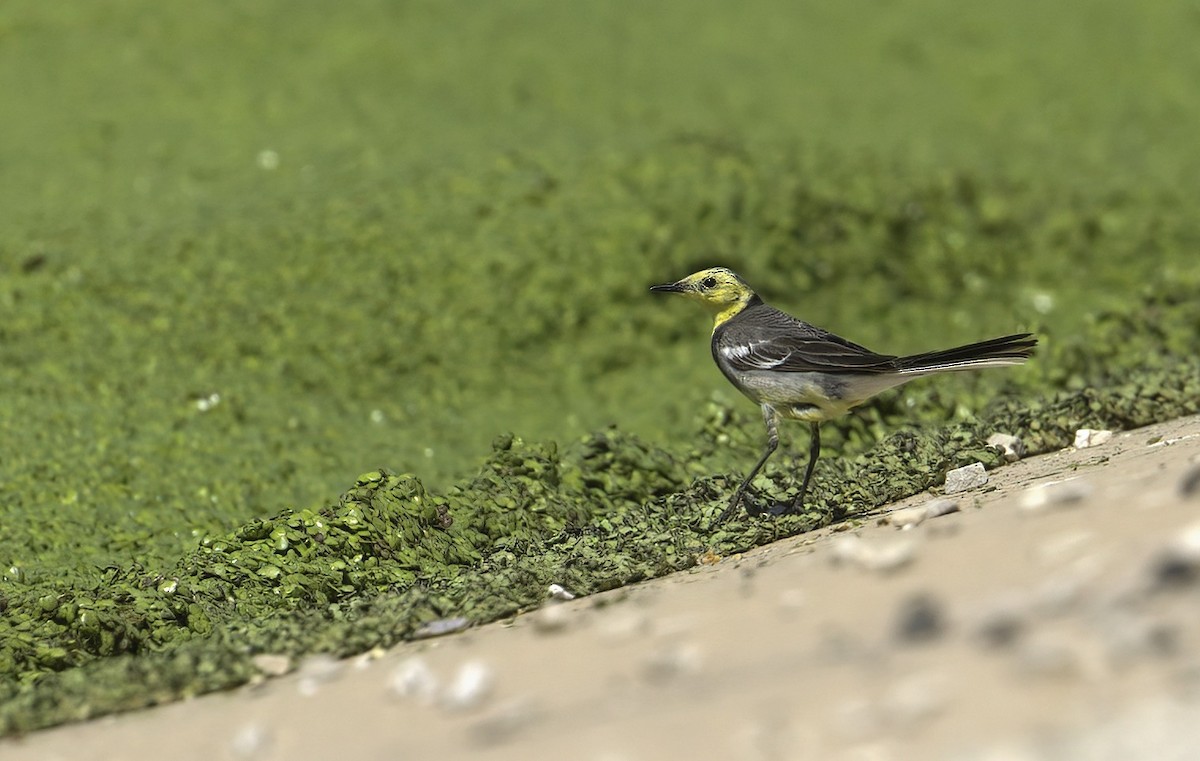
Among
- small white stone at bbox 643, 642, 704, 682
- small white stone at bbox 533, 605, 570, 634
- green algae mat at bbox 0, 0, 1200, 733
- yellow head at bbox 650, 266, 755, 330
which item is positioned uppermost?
yellow head at bbox 650, 266, 755, 330

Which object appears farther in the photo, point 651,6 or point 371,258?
point 651,6

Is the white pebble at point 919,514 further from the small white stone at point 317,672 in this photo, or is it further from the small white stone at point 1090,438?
the small white stone at point 317,672

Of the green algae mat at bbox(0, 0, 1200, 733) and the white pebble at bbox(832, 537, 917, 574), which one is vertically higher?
the white pebble at bbox(832, 537, 917, 574)

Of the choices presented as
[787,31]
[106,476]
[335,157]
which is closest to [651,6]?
[787,31]

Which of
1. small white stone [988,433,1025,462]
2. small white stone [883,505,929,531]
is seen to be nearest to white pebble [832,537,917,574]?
small white stone [883,505,929,531]

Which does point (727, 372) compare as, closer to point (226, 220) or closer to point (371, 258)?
point (371, 258)

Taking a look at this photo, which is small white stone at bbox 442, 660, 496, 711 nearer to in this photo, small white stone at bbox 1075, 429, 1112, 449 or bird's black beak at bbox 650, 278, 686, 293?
bird's black beak at bbox 650, 278, 686, 293

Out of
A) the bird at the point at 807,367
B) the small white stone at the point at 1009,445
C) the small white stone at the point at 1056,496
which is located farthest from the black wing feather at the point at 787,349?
the small white stone at the point at 1056,496
